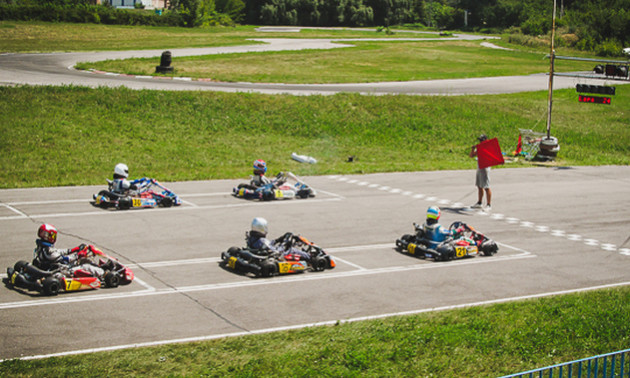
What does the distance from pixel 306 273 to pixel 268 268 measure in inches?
41.2

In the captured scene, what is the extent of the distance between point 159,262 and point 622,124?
38444mm

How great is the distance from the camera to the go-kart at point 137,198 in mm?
22219

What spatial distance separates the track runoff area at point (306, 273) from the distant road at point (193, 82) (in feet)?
54.4

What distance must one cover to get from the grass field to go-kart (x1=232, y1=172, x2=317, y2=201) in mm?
4120

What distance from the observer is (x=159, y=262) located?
17.0 meters

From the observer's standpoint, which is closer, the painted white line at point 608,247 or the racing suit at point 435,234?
the racing suit at point 435,234

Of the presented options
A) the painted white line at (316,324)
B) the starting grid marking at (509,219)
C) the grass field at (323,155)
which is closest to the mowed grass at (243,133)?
the grass field at (323,155)

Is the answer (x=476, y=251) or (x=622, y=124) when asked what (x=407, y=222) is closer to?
(x=476, y=251)

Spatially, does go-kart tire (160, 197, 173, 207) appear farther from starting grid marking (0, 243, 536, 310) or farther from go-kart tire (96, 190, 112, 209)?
starting grid marking (0, 243, 536, 310)

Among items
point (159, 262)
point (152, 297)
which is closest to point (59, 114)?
point (159, 262)

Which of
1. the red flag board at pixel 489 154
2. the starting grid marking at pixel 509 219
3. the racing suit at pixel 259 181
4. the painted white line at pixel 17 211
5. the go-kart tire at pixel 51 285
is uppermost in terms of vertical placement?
the red flag board at pixel 489 154

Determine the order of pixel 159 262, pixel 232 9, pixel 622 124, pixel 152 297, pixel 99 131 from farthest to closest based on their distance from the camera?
pixel 232 9, pixel 622 124, pixel 99 131, pixel 159 262, pixel 152 297

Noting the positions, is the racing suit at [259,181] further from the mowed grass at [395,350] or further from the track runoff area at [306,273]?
the mowed grass at [395,350]

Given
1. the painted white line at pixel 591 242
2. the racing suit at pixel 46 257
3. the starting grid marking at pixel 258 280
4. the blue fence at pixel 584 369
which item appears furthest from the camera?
the painted white line at pixel 591 242
